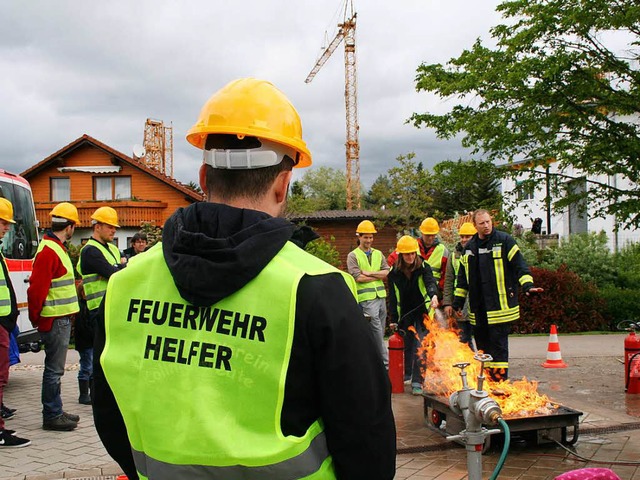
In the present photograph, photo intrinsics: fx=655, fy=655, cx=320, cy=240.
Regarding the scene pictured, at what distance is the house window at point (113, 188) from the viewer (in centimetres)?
3703

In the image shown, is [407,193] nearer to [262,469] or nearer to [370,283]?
[370,283]

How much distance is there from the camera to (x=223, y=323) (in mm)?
1668

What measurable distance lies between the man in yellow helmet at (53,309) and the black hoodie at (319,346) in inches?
220

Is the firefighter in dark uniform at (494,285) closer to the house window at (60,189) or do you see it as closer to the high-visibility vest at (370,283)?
the high-visibility vest at (370,283)

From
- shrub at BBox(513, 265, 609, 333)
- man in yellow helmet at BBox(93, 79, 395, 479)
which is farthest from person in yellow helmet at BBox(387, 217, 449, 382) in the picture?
man in yellow helmet at BBox(93, 79, 395, 479)

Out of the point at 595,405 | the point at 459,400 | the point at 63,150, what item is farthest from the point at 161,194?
the point at 459,400

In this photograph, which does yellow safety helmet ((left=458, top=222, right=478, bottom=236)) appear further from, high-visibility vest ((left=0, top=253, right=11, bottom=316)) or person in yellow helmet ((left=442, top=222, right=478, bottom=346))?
high-visibility vest ((left=0, top=253, right=11, bottom=316))

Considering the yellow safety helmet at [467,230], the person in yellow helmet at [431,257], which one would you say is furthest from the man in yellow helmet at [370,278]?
the yellow safety helmet at [467,230]

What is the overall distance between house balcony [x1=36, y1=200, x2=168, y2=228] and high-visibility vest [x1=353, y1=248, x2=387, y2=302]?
2598 cm

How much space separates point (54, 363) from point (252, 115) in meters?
5.76

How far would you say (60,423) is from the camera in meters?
6.87

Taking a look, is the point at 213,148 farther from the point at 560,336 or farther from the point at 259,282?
the point at 560,336

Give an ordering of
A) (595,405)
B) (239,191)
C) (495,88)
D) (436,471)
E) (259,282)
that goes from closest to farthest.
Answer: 1. (259,282)
2. (239,191)
3. (436,471)
4. (595,405)
5. (495,88)

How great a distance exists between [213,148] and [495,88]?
15.1 meters
